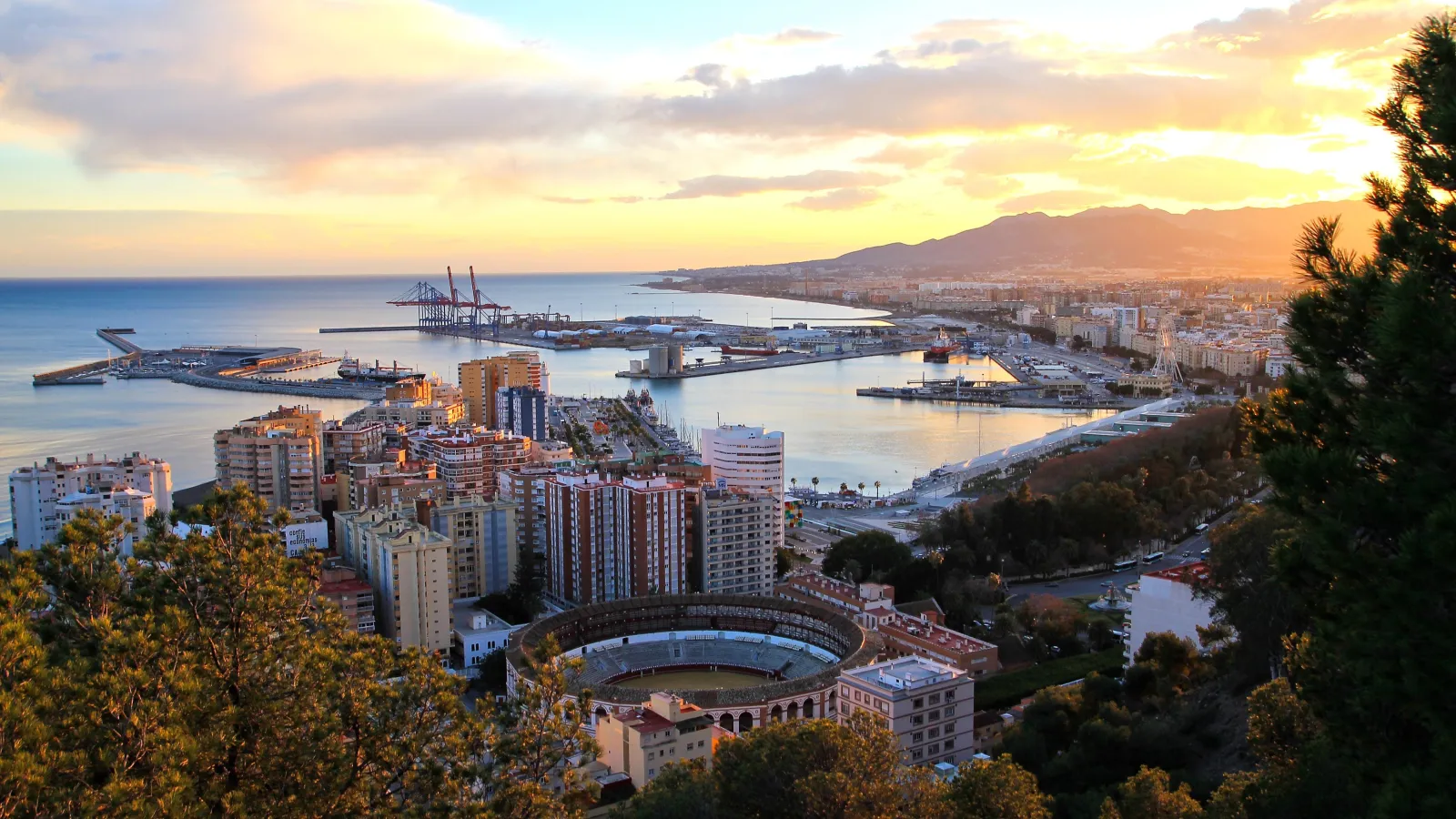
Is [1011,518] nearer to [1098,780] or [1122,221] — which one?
[1098,780]

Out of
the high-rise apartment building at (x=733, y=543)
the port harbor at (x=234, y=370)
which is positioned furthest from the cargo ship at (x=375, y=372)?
the high-rise apartment building at (x=733, y=543)

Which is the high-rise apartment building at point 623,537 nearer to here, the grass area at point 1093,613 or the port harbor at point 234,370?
the grass area at point 1093,613

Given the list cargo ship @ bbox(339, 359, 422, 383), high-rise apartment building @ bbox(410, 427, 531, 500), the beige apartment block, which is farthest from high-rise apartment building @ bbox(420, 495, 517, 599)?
cargo ship @ bbox(339, 359, 422, 383)

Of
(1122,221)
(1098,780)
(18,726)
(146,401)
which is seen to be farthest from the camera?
(1122,221)

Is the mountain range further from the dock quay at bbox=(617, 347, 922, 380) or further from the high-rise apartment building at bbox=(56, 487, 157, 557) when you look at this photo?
the high-rise apartment building at bbox=(56, 487, 157, 557)

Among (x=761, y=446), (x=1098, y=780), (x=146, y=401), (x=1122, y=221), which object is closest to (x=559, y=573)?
(x=761, y=446)

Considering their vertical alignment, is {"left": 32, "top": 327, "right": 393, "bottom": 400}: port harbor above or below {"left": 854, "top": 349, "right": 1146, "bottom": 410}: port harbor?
above
